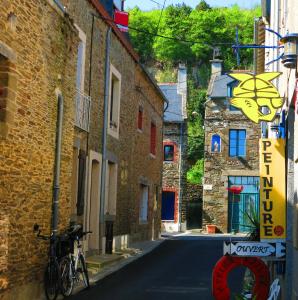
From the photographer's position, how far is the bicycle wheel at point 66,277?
31.4 ft

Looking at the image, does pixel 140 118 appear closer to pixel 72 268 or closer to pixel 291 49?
pixel 72 268

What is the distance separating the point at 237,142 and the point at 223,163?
1.42 meters

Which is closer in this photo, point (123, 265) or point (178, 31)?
point (123, 265)

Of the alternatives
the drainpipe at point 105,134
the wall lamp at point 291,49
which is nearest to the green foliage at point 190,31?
the drainpipe at point 105,134

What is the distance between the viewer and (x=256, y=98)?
262 inches

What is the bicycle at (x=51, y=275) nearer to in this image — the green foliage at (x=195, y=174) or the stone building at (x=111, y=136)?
the stone building at (x=111, y=136)

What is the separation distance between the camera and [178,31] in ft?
247

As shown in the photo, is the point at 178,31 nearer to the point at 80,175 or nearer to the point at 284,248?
the point at 80,175

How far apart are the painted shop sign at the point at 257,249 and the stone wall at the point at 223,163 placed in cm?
2626

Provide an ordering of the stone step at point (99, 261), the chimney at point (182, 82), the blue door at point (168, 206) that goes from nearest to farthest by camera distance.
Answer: the stone step at point (99, 261) < the blue door at point (168, 206) < the chimney at point (182, 82)

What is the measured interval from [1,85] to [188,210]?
27982 millimetres

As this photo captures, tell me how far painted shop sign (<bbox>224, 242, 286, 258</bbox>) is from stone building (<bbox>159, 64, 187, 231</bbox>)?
26496 mm

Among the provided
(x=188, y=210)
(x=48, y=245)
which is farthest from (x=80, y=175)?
(x=188, y=210)

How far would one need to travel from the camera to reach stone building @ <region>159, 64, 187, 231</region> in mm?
33656
